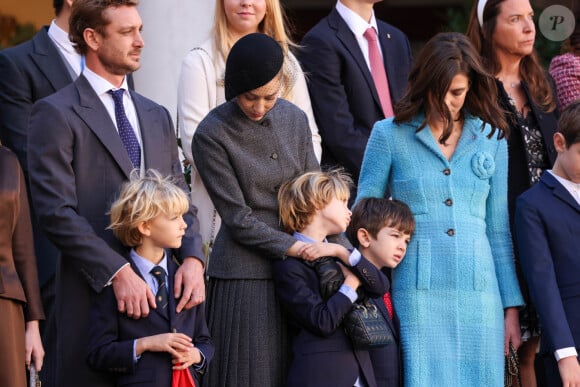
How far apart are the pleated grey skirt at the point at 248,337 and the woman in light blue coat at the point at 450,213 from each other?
59 centimetres

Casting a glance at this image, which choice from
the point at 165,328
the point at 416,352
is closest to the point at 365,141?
the point at 416,352

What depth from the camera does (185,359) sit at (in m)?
5.74

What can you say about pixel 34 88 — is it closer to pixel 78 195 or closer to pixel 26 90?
pixel 26 90

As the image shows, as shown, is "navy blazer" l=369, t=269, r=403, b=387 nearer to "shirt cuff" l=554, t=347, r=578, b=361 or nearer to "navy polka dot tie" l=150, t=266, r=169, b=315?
"shirt cuff" l=554, t=347, r=578, b=361

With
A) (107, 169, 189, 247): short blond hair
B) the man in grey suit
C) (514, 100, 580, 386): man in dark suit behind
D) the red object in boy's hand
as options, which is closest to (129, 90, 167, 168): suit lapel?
the man in grey suit

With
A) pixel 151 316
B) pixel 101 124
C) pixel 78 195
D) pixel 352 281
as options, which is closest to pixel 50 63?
pixel 101 124

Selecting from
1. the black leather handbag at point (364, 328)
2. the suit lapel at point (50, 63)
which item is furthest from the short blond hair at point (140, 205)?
the suit lapel at point (50, 63)

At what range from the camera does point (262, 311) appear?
19.8 feet

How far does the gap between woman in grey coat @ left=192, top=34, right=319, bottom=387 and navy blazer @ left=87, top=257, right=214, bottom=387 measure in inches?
8.8

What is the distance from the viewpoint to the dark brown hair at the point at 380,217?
6.21 meters

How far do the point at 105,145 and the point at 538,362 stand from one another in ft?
8.94

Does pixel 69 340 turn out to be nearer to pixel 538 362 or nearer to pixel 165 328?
pixel 165 328

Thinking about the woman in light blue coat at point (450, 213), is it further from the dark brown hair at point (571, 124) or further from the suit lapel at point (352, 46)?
the suit lapel at point (352, 46)

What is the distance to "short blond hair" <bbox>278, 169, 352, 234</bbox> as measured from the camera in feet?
19.9
